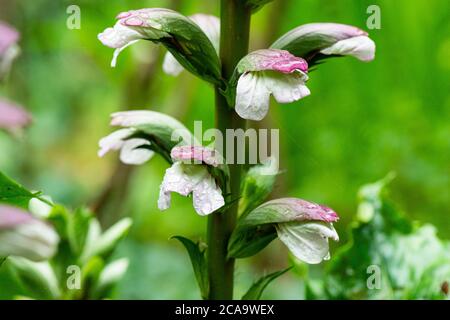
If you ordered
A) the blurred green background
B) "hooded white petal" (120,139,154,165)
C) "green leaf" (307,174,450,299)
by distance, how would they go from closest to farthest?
1. "hooded white petal" (120,139,154,165)
2. "green leaf" (307,174,450,299)
3. the blurred green background

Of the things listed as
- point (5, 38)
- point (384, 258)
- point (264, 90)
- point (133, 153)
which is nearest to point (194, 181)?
point (264, 90)

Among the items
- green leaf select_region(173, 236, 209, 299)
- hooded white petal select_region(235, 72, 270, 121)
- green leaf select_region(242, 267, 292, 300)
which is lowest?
green leaf select_region(242, 267, 292, 300)

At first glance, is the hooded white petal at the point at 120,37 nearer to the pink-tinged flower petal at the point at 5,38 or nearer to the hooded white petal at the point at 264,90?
the hooded white petal at the point at 264,90

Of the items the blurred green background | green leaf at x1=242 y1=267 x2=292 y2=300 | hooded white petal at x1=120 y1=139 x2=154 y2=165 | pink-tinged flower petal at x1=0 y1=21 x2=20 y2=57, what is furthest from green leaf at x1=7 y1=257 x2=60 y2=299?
the blurred green background

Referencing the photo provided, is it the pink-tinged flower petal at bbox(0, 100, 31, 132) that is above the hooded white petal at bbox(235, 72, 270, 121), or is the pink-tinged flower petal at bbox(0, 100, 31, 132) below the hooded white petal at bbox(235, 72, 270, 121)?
below

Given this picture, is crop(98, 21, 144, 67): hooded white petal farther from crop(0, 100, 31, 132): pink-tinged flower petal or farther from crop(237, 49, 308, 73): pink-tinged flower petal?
crop(0, 100, 31, 132): pink-tinged flower petal

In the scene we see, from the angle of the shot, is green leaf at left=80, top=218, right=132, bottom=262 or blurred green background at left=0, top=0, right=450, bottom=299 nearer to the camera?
green leaf at left=80, top=218, right=132, bottom=262
